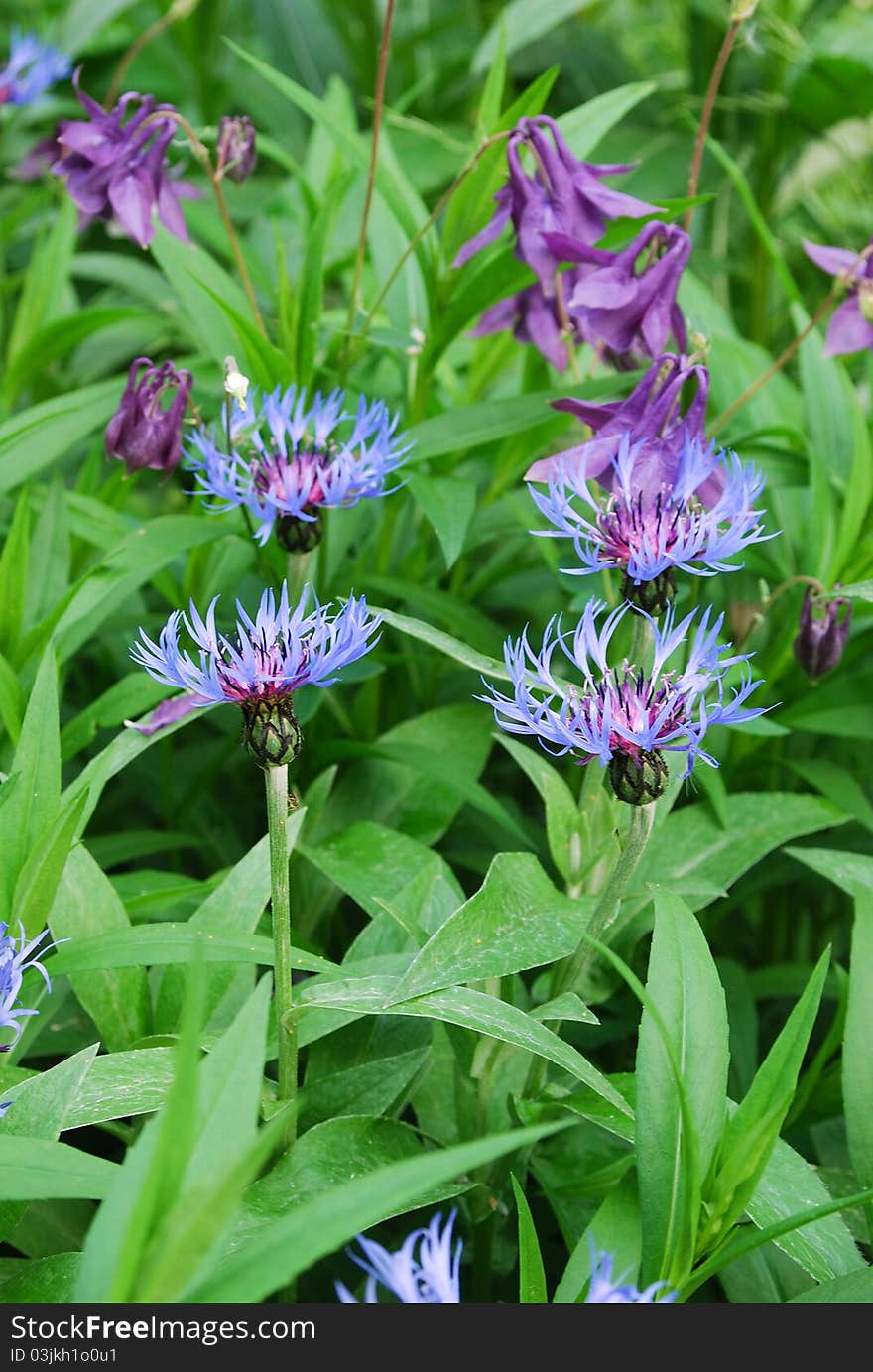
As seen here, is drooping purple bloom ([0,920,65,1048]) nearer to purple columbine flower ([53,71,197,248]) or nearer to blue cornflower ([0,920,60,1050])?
blue cornflower ([0,920,60,1050])

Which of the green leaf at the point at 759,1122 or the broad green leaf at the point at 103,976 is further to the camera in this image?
the broad green leaf at the point at 103,976

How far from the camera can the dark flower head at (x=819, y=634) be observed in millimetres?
1001

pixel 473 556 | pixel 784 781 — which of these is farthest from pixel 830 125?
pixel 784 781

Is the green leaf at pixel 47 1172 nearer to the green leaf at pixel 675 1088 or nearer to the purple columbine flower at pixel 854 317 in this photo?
the green leaf at pixel 675 1088

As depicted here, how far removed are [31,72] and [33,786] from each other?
1.44 m

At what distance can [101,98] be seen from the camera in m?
2.33

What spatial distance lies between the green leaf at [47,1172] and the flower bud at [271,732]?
0.68 feet

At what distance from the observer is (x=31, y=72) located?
186 centimetres

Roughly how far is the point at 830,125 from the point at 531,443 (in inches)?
47.7

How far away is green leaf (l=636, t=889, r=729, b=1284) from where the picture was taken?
68 centimetres

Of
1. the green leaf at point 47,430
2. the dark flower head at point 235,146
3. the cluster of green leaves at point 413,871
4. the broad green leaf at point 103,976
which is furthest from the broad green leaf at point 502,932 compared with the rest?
the dark flower head at point 235,146

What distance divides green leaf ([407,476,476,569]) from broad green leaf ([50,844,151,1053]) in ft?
1.11

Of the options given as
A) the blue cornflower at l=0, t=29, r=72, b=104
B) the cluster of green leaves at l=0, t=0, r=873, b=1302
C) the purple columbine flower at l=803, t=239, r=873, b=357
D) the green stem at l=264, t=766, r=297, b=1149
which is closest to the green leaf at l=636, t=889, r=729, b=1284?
the cluster of green leaves at l=0, t=0, r=873, b=1302

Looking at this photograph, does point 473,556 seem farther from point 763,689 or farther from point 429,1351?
point 429,1351
